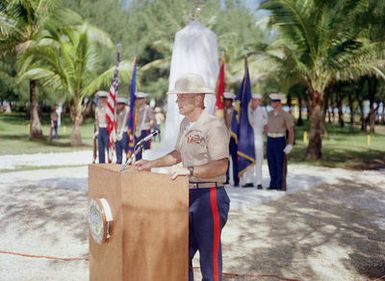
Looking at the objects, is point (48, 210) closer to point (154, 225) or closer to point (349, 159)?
point (154, 225)

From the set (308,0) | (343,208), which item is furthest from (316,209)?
(308,0)

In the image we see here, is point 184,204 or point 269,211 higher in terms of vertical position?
point 184,204

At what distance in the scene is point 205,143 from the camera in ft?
11.7

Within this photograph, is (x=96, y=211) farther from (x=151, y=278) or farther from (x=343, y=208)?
(x=343, y=208)

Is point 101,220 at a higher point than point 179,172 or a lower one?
lower

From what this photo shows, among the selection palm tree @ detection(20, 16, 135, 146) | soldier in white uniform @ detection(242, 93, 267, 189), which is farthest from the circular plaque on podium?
palm tree @ detection(20, 16, 135, 146)

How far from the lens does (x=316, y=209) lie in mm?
8547

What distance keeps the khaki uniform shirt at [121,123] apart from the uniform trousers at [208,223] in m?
9.54

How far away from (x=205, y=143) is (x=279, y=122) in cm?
703

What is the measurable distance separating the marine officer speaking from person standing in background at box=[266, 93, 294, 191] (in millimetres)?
6749

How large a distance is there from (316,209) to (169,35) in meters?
39.6

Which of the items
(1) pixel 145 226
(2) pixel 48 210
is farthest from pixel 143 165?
(2) pixel 48 210

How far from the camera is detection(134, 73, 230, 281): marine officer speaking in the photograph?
3525 millimetres

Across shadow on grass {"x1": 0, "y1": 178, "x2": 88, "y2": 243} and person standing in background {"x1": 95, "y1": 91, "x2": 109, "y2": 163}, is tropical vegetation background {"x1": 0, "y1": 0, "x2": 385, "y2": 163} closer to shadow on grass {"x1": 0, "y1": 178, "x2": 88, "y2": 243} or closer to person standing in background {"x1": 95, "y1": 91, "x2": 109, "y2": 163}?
person standing in background {"x1": 95, "y1": 91, "x2": 109, "y2": 163}
